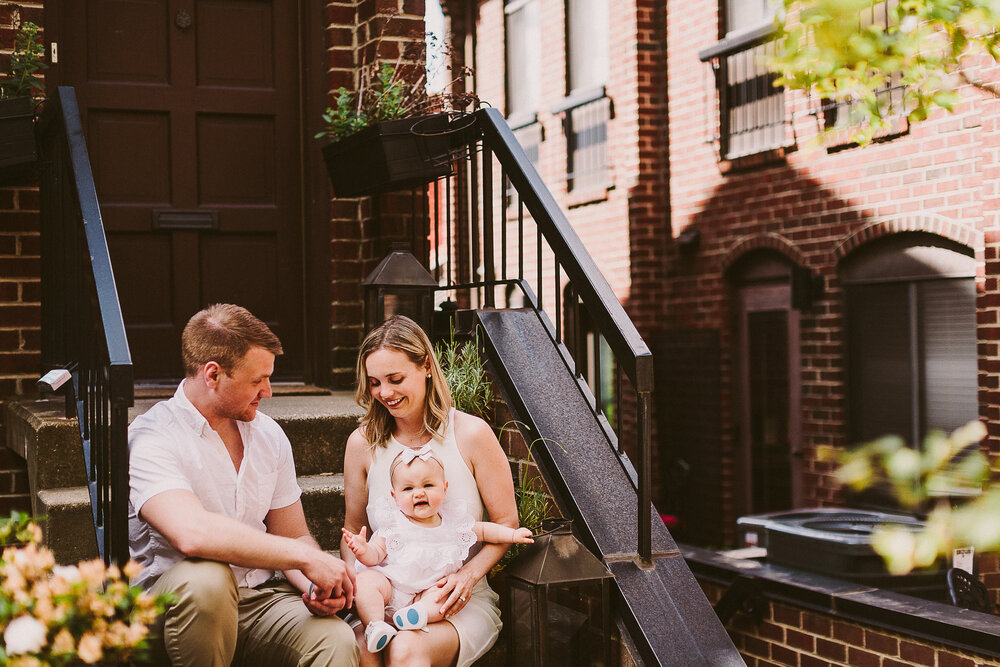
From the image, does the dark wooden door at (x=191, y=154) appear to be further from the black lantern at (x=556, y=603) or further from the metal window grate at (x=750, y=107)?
the metal window grate at (x=750, y=107)

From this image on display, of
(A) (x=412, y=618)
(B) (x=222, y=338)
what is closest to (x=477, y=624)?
(A) (x=412, y=618)

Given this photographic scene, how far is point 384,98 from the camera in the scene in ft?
15.1

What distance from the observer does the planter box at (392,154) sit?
4270 mm

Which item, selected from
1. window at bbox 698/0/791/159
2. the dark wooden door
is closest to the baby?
the dark wooden door

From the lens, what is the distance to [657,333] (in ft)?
31.3

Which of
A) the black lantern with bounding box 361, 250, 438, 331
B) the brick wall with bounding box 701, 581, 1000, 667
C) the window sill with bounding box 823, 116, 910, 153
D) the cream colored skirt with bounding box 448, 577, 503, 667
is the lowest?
the brick wall with bounding box 701, 581, 1000, 667

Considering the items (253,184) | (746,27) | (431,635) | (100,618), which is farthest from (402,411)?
(746,27)

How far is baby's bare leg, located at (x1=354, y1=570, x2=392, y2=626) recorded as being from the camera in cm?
271

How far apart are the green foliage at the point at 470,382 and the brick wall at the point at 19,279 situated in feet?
5.79

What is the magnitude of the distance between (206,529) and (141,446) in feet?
1.10

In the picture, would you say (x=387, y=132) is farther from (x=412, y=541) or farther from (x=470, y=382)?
(x=412, y=541)

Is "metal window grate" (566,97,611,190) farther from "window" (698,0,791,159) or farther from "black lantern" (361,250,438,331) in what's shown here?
"black lantern" (361,250,438,331)

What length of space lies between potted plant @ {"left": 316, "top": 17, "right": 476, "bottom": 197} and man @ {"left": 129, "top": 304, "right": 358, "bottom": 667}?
164cm

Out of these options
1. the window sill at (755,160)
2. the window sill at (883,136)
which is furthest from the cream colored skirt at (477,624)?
the window sill at (755,160)
